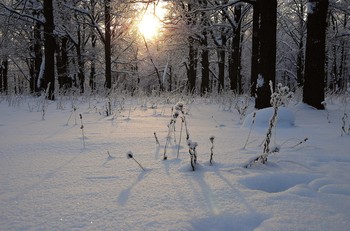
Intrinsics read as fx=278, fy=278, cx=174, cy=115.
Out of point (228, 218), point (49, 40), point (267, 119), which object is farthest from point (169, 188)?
point (49, 40)

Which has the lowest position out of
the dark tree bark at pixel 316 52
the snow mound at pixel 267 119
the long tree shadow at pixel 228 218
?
the long tree shadow at pixel 228 218

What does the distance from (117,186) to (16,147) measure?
4.35ft

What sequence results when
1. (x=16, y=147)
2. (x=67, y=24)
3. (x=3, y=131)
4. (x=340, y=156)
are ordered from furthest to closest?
(x=67, y=24) → (x=3, y=131) → (x=16, y=147) → (x=340, y=156)

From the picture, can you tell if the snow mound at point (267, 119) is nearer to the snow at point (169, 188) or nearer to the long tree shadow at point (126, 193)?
the snow at point (169, 188)

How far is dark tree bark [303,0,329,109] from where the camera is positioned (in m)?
5.74

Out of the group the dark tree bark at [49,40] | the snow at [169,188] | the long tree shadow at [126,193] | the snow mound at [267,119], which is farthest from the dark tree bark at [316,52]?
the dark tree bark at [49,40]

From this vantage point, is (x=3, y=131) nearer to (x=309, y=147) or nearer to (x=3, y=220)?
(x=3, y=220)

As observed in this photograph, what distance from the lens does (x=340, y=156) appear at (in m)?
1.94

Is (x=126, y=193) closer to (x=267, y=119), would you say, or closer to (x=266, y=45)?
(x=267, y=119)

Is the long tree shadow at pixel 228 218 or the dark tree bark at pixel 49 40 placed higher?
the dark tree bark at pixel 49 40

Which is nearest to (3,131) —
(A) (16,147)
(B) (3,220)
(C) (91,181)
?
(A) (16,147)

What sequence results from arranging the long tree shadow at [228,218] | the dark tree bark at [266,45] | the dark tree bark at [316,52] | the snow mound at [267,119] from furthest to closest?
the dark tree bark at [316,52] → the dark tree bark at [266,45] → the snow mound at [267,119] → the long tree shadow at [228,218]

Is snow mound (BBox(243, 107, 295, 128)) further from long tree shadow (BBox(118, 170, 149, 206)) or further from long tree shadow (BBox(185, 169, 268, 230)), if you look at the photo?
long tree shadow (BBox(185, 169, 268, 230))

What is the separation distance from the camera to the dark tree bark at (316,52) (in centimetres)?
574
